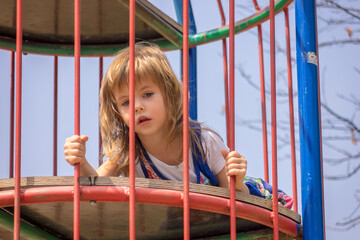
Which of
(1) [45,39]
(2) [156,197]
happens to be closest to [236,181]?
(2) [156,197]

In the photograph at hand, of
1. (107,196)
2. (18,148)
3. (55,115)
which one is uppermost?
(55,115)

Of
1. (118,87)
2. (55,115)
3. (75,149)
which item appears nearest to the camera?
(75,149)

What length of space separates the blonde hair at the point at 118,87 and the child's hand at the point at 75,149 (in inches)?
22.0

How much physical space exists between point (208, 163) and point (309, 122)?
0.54 meters

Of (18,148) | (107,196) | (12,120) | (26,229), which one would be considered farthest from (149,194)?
(12,120)

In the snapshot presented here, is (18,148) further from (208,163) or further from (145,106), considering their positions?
(208,163)

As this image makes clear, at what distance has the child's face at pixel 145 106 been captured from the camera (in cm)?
235

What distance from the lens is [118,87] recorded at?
2.44 m

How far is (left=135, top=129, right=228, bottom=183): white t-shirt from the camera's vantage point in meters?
2.52

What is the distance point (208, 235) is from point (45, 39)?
1284 millimetres

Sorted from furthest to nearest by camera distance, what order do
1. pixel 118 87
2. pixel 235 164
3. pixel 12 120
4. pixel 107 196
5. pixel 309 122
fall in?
A: 1. pixel 12 120
2. pixel 118 87
3. pixel 309 122
4. pixel 235 164
5. pixel 107 196

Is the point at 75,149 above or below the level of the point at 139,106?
below

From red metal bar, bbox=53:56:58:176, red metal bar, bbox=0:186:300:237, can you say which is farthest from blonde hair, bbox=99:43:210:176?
red metal bar, bbox=0:186:300:237

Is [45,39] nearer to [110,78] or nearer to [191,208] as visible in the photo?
[110,78]
